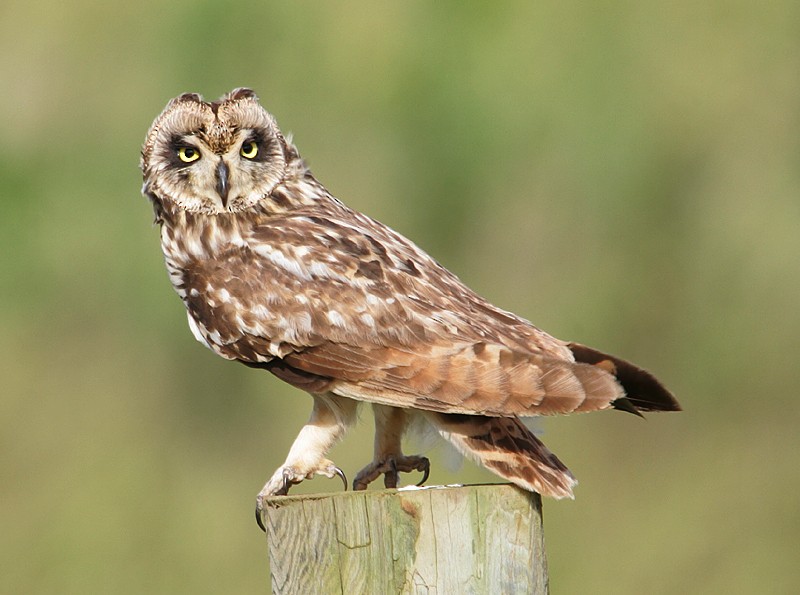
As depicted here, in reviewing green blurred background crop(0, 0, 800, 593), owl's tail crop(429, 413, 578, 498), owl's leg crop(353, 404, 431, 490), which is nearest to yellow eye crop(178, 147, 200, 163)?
owl's leg crop(353, 404, 431, 490)

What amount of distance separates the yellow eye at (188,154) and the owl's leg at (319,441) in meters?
0.96

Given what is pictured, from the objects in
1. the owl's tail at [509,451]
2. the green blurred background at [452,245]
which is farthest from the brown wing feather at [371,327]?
the green blurred background at [452,245]

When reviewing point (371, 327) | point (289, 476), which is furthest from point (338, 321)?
point (289, 476)

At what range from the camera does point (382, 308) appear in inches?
157

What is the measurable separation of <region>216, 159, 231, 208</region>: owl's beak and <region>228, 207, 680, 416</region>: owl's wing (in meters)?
0.17

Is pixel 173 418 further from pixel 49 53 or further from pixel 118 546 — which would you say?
pixel 49 53

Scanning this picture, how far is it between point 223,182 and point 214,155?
12cm

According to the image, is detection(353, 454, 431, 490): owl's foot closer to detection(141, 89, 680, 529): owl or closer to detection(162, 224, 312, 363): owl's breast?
detection(141, 89, 680, 529): owl

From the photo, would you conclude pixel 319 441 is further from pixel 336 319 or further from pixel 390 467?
pixel 336 319

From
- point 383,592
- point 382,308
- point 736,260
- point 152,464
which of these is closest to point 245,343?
point 382,308

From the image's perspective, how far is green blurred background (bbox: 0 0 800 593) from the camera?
28.5ft

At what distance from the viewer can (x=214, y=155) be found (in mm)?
4555

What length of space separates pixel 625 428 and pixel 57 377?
12.3ft

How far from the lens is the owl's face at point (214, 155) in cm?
454
